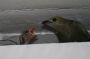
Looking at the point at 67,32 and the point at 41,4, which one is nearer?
the point at 67,32

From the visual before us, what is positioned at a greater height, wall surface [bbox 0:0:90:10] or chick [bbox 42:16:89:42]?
wall surface [bbox 0:0:90:10]

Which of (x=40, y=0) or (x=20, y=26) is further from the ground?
(x=40, y=0)

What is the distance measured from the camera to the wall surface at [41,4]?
3.27 feet

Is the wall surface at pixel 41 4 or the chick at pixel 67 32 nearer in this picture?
the chick at pixel 67 32

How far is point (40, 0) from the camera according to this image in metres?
0.99

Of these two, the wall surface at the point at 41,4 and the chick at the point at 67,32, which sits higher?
the wall surface at the point at 41,4

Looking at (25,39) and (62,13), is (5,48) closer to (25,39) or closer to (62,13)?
(25,39)

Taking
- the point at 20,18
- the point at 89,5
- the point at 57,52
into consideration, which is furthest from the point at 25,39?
the point at 89,5

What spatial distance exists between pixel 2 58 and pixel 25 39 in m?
0.30

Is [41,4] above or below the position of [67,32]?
above

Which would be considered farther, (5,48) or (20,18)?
(20,18)

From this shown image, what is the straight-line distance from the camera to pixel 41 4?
1015 millimetres

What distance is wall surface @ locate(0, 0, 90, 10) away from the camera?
1.00 metres

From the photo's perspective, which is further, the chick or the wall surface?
the wall surface
